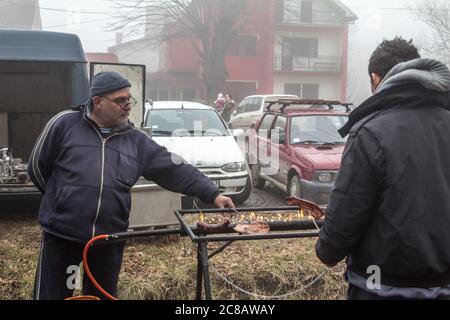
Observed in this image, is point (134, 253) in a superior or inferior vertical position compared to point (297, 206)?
inferior

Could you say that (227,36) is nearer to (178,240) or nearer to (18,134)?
(18,134)

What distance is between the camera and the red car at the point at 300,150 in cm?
739

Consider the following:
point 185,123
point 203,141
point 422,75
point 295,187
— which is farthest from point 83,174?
point 185,123

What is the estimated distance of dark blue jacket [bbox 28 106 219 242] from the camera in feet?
9.35

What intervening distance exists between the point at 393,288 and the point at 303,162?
557cm

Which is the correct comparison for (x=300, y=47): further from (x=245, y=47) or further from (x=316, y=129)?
(x=316, y=129)

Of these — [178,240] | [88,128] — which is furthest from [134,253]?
[88,128]

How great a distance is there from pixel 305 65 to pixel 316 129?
2865 cm

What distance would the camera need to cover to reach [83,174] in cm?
286

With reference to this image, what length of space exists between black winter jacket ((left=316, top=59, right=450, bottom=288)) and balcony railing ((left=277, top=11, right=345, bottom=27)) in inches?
1387

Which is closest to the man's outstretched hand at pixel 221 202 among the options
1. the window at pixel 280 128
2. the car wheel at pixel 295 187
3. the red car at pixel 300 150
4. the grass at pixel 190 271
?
the grass at pixel 190 271

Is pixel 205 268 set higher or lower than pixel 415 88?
lower

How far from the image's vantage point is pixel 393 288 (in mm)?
2145

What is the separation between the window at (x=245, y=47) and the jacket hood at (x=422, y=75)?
3382cm
